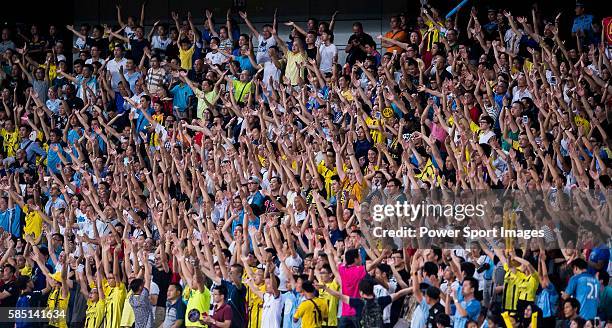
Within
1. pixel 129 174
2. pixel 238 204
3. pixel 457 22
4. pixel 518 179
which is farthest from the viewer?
pixel 457 22

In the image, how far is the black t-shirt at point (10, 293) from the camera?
1730cm

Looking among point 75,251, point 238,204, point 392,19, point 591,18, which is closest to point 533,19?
point 591,18

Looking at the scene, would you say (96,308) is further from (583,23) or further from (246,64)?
(583,23)

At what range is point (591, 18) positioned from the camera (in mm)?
20188

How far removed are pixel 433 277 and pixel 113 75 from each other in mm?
8458

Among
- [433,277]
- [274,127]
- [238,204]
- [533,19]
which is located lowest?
[433,277]

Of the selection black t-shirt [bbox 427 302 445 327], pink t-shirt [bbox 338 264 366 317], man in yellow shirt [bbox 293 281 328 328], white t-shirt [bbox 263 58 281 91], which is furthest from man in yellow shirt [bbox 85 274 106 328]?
white t-shirt [bbox 263 58 281 91]

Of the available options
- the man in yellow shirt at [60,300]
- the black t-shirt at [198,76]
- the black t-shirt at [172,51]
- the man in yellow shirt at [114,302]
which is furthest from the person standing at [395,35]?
the man in yellow shirt at [60,300]

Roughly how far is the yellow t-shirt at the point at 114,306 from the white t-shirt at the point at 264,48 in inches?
225

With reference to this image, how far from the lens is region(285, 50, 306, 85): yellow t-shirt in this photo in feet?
68.0

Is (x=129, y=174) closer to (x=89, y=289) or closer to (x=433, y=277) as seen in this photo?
(x=89, y=289)

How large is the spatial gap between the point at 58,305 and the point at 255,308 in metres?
2.67

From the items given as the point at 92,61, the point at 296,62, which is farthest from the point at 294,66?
the point at 92,61

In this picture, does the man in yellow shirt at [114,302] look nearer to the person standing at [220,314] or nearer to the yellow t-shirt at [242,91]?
the person standing at [220,314]
